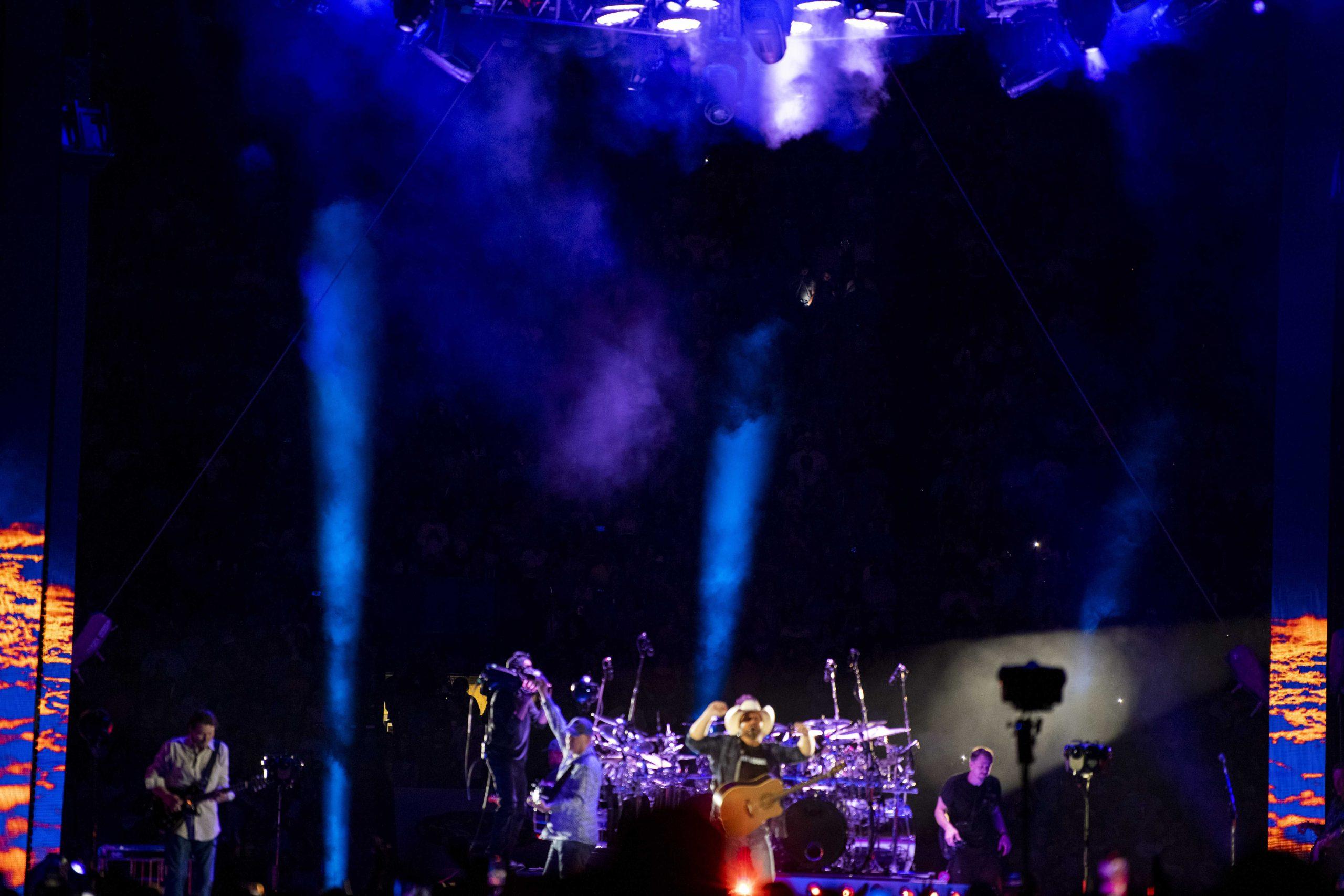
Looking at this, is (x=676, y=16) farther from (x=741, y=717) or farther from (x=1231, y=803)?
(x=1231, y=803)

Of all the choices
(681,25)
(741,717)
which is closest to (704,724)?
(741,717)

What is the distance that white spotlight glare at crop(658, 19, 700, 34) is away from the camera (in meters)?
8.43

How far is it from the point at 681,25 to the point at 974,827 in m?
5.21

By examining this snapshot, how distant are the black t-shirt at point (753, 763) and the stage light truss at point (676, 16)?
4.33 m

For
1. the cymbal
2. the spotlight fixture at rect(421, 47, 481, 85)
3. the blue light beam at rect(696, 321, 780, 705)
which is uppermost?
the spotlight fixture at rect(421, 47, 481, 85)

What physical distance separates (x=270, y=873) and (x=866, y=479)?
5.02 m

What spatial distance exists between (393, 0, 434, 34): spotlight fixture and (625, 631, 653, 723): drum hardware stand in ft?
15.0

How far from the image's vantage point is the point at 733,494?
33.5 feet

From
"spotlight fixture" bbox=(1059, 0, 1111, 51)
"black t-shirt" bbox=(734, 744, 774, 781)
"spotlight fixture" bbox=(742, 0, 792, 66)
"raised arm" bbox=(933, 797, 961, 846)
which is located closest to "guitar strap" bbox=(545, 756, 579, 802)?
"black t-shirt" bbox=(734, 744, 774, 781)

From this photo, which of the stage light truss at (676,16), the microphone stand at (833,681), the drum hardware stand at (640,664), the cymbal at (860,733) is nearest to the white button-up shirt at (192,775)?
the drum hardware stand at (640,664)

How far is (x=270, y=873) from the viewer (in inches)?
343

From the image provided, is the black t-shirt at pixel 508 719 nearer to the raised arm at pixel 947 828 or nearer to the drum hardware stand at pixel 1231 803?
the raised arm at pixel 947 828

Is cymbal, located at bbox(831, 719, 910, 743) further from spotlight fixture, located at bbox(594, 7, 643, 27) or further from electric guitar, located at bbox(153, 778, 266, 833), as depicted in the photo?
spotlight fixture, located at bbox(594, 7, 643, 27)

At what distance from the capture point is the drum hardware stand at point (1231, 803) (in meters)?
8.93
